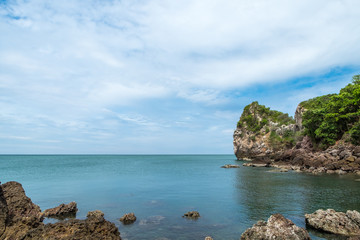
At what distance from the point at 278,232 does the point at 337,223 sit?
5392 millimetres

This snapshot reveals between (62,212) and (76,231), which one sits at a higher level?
(76,231)

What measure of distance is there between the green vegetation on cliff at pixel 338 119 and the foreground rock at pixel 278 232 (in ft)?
161

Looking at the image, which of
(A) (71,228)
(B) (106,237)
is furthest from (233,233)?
(A) (71,228)

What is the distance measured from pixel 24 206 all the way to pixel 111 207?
845 centimetres

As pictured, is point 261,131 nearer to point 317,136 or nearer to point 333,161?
point 317,136

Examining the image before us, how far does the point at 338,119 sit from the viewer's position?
55.4 metres

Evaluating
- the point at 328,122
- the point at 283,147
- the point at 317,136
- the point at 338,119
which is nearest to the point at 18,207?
the point at 338,119

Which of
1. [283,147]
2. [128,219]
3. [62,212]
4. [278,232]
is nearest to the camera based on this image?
[278,232]

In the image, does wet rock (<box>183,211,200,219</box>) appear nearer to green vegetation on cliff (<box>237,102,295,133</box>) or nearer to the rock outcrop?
the rock outcrop

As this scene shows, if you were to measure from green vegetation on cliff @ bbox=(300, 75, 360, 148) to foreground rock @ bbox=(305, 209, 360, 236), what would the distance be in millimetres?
44407

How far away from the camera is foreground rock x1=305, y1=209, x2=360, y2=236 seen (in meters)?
13.8

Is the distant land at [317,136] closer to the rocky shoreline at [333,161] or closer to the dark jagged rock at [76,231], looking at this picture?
the rocky shoreline at [333,161]

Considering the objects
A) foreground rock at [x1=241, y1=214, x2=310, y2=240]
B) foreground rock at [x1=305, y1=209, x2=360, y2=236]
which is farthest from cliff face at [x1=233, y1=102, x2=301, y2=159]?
foreground rock at [x1=241, y1=214, x2=310, y2=240]

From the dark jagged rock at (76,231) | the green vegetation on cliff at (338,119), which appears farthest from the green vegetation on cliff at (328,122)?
the dark jagged rock at (76,231)
